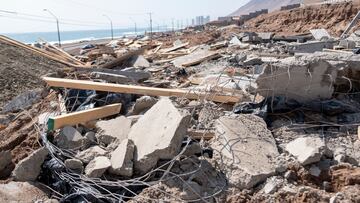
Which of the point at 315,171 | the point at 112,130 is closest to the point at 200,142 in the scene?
the point at 112,130

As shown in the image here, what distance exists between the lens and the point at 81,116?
17.2 ft

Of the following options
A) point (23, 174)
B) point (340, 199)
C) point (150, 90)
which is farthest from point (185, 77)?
point (340, 199)

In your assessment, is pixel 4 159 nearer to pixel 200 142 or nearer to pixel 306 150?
pixel 200 142

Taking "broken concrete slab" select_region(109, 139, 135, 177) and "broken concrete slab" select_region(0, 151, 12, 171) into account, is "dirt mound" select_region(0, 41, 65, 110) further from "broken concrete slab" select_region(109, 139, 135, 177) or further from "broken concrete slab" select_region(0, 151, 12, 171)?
"broken concrete slab" select_region(109, 139, 135, 177)

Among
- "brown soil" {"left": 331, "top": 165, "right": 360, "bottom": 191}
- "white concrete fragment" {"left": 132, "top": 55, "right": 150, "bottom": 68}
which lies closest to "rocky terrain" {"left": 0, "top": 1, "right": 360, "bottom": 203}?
"brown soil" {"left": 331, "top": 165, "right": 360, "bottom": 191}

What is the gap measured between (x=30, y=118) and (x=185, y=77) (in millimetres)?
3942

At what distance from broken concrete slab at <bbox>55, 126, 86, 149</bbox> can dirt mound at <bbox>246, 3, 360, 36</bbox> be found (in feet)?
58.3

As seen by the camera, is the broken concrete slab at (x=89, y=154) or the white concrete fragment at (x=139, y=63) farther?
the white concrete fragment at (x=139, y=63)

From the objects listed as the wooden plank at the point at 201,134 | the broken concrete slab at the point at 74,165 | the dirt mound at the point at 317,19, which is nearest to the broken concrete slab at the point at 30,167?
the broken concrete slab at the point at 74,165

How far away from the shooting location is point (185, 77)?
9203 millimetres

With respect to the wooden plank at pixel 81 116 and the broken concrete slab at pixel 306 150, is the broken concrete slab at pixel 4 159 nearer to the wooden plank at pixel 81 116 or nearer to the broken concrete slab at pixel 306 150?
the wooden plank at pixel 81 116

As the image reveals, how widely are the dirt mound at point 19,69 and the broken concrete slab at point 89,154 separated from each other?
6066mm

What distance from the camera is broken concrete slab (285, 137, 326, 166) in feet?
13.1

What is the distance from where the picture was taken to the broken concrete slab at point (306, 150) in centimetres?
399
